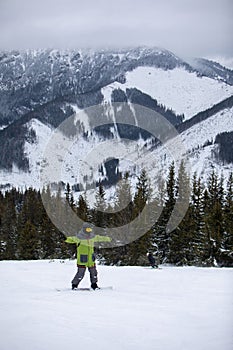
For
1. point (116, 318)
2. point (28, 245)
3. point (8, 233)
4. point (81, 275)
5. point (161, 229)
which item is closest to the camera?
point (116, 318)

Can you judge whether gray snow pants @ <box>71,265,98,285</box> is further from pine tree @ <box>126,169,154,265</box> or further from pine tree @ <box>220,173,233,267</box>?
pine tree @ <box>126,169,154,265</box>

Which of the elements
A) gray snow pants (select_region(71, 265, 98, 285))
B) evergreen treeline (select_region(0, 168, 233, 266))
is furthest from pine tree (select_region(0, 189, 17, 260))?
gray snow pants (select_region(71, 265, 98, 285))

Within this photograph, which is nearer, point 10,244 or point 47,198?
point 10,244

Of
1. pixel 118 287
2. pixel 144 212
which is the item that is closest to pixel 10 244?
pixel 144 212

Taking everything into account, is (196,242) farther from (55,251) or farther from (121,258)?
(55,251)

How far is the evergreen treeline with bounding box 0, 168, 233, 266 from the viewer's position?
3534cm

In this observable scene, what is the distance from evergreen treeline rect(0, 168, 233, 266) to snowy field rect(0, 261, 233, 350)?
74.5ft

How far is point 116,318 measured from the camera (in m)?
8.01

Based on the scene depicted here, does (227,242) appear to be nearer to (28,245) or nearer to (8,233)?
(28,245)

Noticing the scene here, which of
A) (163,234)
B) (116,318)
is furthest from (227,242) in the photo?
(116,318)

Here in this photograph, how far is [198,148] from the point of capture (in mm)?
182625

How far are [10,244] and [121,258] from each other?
62.8 feet

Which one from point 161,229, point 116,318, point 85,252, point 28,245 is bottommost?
point 28,245

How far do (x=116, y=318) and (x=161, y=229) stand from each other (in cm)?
3248
